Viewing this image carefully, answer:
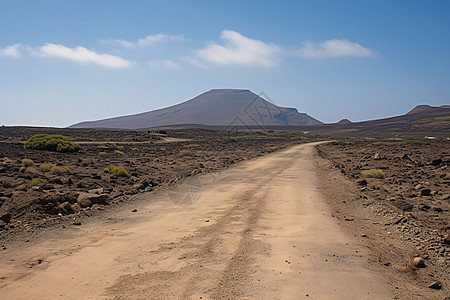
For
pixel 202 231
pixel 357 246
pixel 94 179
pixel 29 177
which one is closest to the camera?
pixel 357 246

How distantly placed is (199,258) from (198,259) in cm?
4

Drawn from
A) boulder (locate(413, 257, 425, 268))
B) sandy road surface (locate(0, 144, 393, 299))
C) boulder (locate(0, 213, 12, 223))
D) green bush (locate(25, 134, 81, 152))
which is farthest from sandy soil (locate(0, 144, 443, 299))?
green bush (locate(25, 134, 81, 152))

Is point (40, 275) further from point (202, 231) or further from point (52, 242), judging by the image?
point (202, 231)

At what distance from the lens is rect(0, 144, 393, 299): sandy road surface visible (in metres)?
4.45

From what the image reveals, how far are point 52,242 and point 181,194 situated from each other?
5786 mm

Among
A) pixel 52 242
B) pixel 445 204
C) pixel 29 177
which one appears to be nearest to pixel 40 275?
pixel 52 242

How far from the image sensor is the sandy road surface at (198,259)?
445 cm

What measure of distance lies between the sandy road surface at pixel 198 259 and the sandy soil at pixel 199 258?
0.05 ft

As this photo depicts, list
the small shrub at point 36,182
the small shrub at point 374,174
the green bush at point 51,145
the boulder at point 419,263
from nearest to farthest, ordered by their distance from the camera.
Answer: the boulder at point 419,263, the small shrub at point 36,182, the small shrub at point 374,174, the green bush at point 51,145

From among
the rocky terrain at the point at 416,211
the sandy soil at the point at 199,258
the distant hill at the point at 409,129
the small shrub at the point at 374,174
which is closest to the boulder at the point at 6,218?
the sandy soil at the point at 199,258

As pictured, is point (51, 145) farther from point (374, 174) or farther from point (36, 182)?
point (374, 174)

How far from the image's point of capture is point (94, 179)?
15.0m

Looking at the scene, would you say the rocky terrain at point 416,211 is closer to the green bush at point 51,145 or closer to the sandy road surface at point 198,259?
the sandy road surface at point 198,259

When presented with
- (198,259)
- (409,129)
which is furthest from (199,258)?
(409,129)
